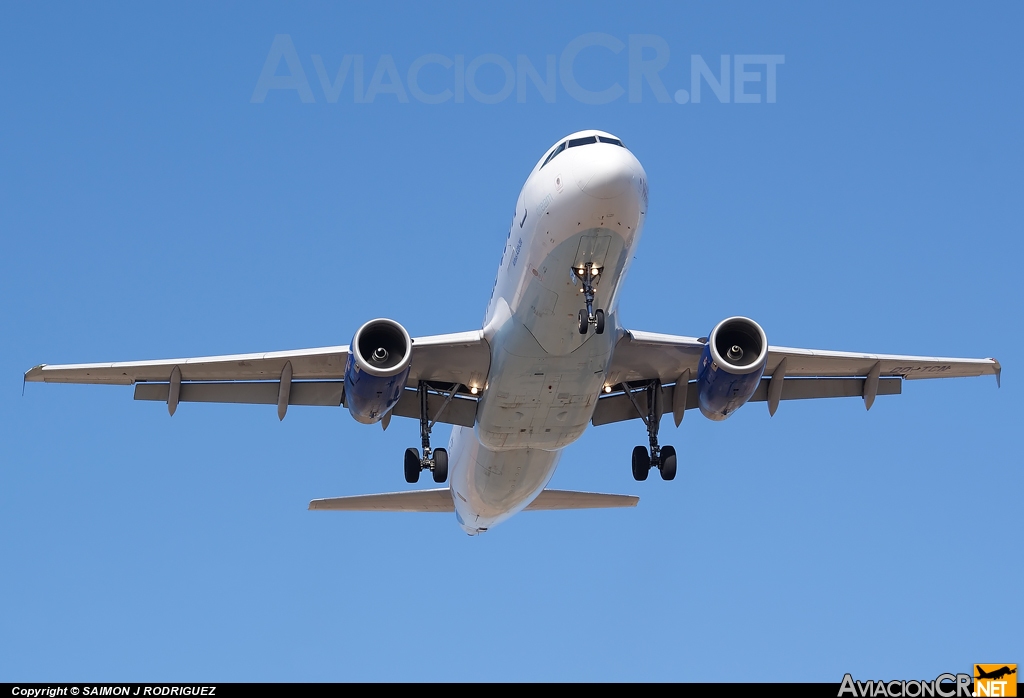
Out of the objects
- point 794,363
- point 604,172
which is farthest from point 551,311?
point 794,363

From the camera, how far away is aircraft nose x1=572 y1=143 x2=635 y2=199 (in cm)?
1981

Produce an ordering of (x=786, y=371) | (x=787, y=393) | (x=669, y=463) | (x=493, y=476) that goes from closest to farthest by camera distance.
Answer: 1. (x=669, y=463)
2. (x=493, y=476)
3. (x=786, y=371)
4. (x=787, y=393)

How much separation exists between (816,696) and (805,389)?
31.0ft

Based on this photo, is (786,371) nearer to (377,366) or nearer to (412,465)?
(412,465)

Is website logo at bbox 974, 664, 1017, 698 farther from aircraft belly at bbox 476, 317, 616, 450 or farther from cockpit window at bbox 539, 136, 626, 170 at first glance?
cockpit window at bbox 539, 136, 626, 170

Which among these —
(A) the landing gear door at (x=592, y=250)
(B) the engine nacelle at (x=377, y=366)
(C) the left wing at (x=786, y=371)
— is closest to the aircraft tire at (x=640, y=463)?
(C) the left wing at (x=786, y=371)

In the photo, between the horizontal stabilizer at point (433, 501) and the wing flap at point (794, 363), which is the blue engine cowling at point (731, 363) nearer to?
the wing flap at point (794, 363)

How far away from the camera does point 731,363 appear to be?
22.9 metres

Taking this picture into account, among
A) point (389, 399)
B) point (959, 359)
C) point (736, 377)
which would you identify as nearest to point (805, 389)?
point (959, 359)

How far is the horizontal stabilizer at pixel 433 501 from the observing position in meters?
29.3

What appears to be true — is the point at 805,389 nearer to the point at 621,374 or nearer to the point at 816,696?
the point at 621,374

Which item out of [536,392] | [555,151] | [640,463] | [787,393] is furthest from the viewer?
[787,393]

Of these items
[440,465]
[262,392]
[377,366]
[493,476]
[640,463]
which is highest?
[262,392]

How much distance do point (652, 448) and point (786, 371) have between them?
3.33m
